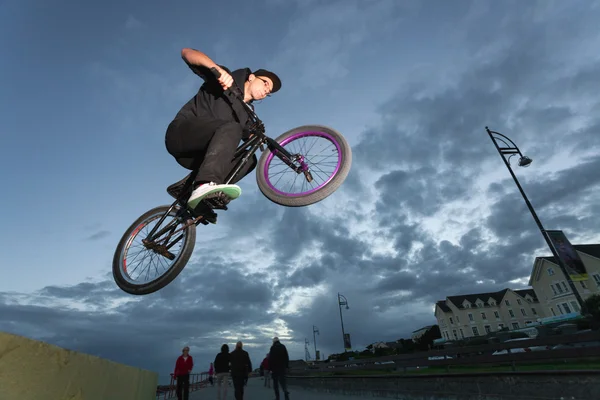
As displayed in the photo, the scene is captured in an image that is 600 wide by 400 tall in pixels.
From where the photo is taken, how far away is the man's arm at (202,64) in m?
3.77

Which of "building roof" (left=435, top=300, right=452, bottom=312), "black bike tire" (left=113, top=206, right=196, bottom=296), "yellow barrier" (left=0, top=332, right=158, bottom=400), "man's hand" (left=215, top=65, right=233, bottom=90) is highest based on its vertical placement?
"building roof" (left=435, top=300, right=452, bottom=312)

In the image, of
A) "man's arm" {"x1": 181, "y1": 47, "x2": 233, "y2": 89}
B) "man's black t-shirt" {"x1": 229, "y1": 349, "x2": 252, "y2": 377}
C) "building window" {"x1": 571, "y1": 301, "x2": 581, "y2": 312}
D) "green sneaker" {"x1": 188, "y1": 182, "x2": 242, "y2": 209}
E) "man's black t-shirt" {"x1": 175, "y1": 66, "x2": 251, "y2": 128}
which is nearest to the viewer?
"green sneaker" {"x1": 188, "y1": 182, "x2": 242, "y2": 209}

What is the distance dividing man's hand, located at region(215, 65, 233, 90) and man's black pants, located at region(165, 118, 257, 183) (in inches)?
17.8

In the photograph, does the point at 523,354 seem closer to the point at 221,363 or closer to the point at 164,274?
the point at 164,274

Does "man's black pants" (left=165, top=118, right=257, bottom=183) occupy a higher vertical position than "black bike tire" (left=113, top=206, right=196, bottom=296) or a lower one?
higher

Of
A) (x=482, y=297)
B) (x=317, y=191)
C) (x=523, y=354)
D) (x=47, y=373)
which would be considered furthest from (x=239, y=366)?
(x=482, y=297)

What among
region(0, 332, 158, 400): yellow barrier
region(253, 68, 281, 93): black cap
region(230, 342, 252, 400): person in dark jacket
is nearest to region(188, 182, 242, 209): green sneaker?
region(0, 332, 158, 400): yellow barrier

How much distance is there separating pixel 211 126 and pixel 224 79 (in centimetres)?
60

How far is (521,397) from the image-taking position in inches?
217

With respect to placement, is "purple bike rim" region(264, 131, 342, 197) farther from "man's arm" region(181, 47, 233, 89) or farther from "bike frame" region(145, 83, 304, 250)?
"man's arm" region(181, 47, 233, 89)

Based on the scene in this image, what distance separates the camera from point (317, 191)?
15.4 ft

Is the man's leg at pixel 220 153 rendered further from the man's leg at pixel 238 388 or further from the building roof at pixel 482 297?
the building roof at pixel 482 297

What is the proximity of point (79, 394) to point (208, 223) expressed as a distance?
3.20 m

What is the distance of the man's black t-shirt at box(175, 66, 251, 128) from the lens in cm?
424
